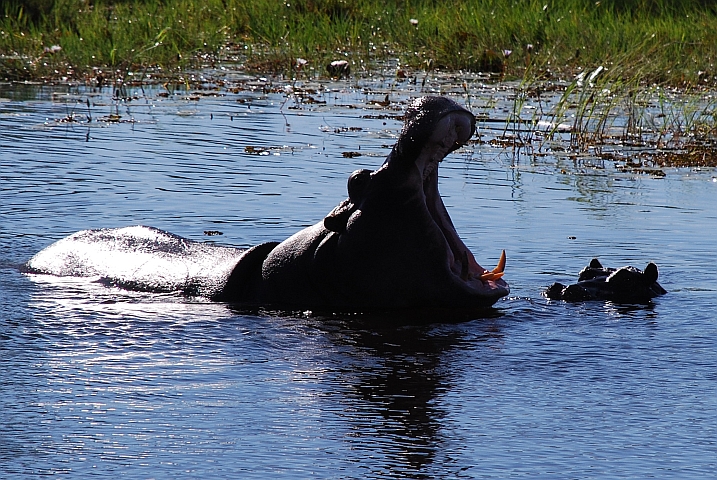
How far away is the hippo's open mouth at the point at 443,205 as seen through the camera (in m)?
4.97

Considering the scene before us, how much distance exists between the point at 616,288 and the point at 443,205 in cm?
96

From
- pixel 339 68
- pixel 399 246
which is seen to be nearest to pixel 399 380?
pixel 399 246

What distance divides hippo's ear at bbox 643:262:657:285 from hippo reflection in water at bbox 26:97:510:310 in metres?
0.70

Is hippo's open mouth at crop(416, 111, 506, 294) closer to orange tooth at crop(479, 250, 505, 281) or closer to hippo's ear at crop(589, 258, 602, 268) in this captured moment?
orange tooth at crop(479, 250, 505, 281)

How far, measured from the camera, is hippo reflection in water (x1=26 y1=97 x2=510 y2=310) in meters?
5.04

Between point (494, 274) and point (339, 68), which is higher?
point (339, 68)

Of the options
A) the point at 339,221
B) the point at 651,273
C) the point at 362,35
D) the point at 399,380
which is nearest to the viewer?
the point at 399,380

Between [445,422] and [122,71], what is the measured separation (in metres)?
11.2

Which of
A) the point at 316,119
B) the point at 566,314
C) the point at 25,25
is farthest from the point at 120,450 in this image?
the point at 25,25

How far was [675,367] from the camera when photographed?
4566mm

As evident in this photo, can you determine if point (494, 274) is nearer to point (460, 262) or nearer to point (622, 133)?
point (460, 262)

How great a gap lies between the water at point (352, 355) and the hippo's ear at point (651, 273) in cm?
10

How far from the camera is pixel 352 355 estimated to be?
471 centimetres

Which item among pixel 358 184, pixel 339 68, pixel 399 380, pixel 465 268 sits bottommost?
pixel 399 380
